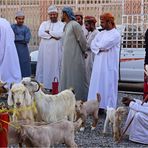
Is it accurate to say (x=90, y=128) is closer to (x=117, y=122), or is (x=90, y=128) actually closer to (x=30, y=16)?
(x=117, y=122)

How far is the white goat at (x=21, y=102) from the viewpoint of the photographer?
20.5 ft

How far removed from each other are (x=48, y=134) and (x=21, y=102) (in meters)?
0.76

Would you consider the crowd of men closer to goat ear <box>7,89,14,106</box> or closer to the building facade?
goat ear <box>7,89,14,106</box>

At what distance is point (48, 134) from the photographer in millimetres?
5637

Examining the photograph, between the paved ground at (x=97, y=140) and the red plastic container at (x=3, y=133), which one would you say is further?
the paved ground at (x=97, y=140)

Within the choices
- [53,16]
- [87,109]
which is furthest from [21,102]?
[53,16]

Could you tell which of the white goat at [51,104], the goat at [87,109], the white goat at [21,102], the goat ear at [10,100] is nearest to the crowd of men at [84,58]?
the goat at [87,109]

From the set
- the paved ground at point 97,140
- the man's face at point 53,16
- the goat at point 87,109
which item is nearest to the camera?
the paved ground at point 97,140

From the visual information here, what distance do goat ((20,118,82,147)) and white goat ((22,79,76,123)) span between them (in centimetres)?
79

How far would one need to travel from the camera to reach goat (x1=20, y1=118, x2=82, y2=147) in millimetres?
5488

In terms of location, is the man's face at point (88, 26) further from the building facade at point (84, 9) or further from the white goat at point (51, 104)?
the building facade at point (84, 9)

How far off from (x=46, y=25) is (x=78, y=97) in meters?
2.28

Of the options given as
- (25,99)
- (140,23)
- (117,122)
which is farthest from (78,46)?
(140,23)

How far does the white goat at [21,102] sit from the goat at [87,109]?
127 centimetres
